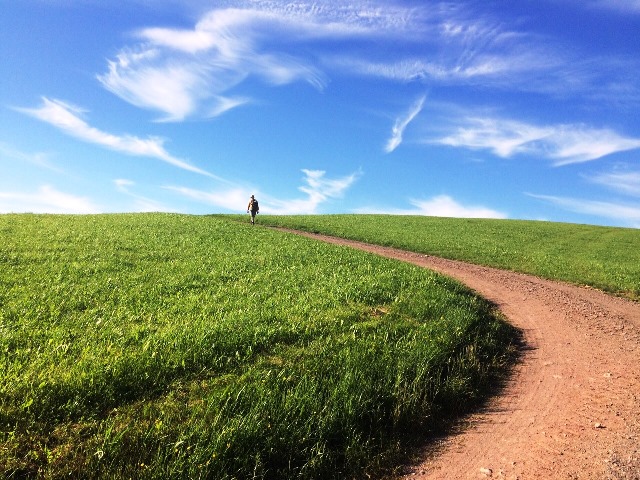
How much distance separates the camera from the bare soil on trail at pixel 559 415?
20.5 ft

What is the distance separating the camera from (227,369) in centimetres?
809

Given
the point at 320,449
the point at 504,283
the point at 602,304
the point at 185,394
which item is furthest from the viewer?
the point at 504,283

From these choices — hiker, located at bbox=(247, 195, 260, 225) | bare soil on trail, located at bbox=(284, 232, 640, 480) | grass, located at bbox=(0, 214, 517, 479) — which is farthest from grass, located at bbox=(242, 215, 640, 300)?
grass, located at bbox=(0, 214, 517, 479)

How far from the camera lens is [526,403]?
330 inches

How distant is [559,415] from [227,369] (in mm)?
6208

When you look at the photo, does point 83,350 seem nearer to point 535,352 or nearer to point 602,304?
point 535,352

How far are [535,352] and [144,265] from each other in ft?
47.6

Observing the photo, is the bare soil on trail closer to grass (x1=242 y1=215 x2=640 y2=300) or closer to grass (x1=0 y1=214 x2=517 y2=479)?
grass (x1=0 y1=214 x2=517 y2=479)

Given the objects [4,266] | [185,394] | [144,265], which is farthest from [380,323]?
[4,266]

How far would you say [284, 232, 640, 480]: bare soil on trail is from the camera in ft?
20.5

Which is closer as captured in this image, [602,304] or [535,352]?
[535,352]

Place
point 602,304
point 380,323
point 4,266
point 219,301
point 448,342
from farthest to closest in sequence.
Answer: point 602,304 → point 4,266 → point 219,301 → point 380,323 → point 448,342

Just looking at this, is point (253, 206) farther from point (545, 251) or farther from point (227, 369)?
point (227, 369)

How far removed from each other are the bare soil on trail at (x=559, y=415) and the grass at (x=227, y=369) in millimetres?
641
